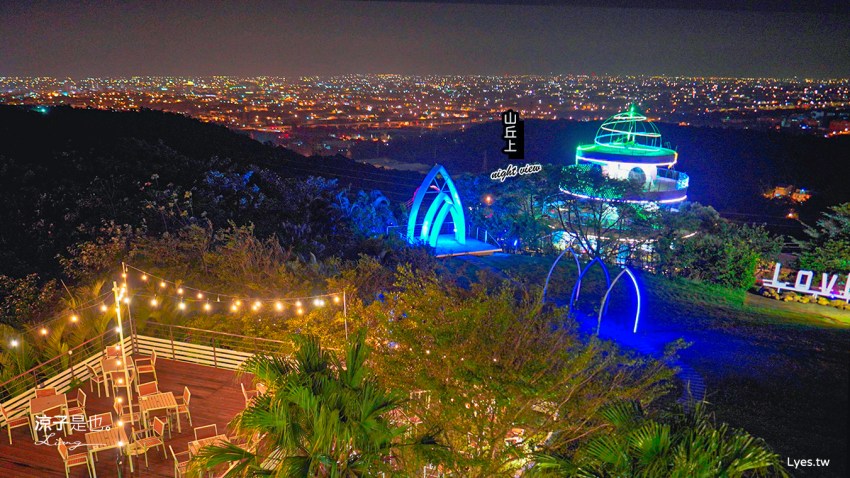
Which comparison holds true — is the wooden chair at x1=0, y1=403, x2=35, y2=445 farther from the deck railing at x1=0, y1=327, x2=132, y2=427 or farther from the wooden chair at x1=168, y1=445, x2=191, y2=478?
the wooden chair at x1=168, y1=445, x2=191, y2=478

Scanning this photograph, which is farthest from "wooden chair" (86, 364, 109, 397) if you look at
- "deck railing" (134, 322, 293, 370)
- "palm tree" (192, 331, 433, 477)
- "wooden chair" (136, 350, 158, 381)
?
"palm tree" (192, 331, 433, 477)

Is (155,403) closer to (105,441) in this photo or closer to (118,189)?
(105,441)

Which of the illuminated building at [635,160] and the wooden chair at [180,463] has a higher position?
the illuminated building at [635,160]

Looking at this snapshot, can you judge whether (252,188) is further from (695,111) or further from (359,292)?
(695,111)

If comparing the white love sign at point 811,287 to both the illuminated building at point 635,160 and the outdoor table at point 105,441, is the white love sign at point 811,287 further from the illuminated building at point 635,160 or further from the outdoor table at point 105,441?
the outdoor table at point 105,441

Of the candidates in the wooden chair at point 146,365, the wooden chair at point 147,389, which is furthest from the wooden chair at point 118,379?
the wooden chair at point 147,389

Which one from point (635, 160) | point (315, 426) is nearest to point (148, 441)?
point (315, 426)
